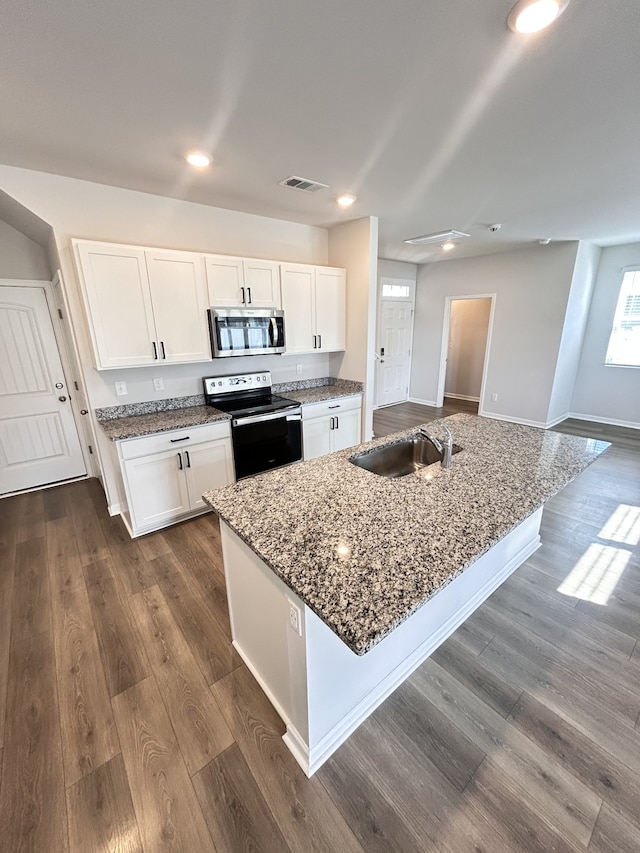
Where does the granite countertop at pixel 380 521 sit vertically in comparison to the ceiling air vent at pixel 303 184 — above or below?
below

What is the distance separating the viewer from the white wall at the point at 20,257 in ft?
10.2

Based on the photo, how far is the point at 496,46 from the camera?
132 cm

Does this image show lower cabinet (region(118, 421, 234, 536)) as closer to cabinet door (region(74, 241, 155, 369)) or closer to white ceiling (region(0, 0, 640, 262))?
cabinet door (region(74, 241, 155, 369))

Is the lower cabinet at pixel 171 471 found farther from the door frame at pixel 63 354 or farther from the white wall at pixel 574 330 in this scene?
the white wall at pixel 574 330

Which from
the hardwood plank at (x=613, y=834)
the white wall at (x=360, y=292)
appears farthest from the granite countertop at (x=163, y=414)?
the hardwood plank at (x=613, y=834)

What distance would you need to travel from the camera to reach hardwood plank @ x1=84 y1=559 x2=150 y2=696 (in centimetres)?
171

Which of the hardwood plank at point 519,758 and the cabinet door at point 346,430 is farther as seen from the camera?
the cabinet door at point 346,430

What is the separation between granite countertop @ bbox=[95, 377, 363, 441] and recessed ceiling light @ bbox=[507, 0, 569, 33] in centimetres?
266

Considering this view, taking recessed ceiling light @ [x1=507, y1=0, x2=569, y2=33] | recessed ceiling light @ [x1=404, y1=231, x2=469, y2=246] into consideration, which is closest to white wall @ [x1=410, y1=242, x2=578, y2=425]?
recessed ceiling light @ [x1=404, y1=231, x2=469, y2=246]

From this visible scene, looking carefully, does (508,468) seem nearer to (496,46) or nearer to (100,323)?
(496,46)

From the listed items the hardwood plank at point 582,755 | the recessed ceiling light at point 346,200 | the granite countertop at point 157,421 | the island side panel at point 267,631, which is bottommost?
the hardwood plank at point 582,755

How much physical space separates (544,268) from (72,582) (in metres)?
6.50

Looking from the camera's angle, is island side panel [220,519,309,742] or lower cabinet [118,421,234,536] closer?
island side panel [220,519,309,742]

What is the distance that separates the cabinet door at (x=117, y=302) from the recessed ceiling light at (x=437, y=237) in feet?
10.7
